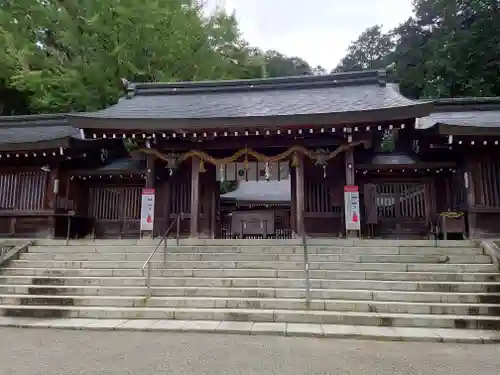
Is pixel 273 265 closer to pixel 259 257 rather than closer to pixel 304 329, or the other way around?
pixel 259 257

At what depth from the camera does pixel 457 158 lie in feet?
32.2

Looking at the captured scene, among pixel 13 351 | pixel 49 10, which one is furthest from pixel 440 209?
pixel 49 10

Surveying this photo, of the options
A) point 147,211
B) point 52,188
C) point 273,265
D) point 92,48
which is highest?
point 92,48

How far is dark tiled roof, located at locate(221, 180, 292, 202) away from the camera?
54.3ft

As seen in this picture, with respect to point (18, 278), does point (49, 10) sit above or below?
above

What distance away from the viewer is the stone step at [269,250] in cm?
748

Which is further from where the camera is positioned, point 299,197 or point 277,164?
point 277,164

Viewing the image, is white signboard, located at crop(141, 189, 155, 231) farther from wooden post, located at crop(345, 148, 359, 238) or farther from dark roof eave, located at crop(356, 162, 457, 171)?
dark roof eave, located at crop(356, 162, 457, 171)

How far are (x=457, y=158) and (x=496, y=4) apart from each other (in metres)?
19.8

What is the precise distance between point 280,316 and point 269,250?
2309mm

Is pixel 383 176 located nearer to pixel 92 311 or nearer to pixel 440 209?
pixel 440 209

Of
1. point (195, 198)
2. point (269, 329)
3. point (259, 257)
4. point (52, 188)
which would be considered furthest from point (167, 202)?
point (269, 329)

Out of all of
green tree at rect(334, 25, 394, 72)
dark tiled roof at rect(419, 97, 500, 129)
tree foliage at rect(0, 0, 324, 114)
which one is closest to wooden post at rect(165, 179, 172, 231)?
tree foliage at rect(0, 0, 324, 114)

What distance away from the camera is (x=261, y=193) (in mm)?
17781
